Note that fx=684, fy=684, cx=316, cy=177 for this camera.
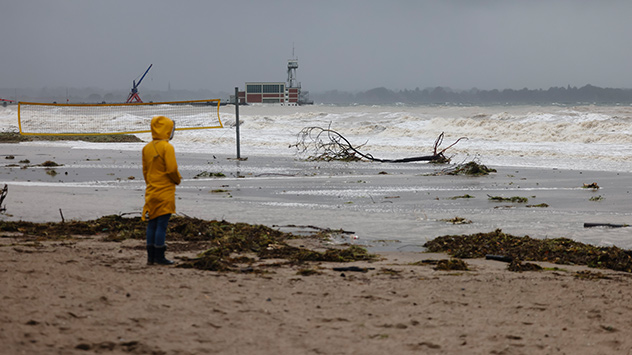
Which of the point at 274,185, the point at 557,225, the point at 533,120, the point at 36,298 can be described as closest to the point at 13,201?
the point at 274,185

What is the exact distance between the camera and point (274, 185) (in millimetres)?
14539

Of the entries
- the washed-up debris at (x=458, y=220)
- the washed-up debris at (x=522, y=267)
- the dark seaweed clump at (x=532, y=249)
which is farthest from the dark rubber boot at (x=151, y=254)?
the washed-up debris at (x=458, y=220)

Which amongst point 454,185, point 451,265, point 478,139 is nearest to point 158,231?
point 451,265

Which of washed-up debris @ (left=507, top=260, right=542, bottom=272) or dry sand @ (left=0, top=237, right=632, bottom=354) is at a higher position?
dry sand @ (left=0, top=237, right=632, bottom=354)

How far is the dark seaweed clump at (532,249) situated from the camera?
281 inches

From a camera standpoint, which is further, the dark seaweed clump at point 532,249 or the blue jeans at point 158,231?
the dark seaweed clump at point 532,249

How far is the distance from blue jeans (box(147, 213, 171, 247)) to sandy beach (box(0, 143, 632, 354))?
254mm

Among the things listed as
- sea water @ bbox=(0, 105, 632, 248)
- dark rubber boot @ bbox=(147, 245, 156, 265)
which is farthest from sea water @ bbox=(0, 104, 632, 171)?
dark rubber boot @ bbox=(147, 245, 156, 265)

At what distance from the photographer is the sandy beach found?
443cm

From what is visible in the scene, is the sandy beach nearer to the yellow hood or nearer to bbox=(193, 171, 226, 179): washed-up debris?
the yellow hood

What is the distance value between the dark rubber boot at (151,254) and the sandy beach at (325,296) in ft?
0.29

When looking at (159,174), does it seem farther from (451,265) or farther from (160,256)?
(451,265)

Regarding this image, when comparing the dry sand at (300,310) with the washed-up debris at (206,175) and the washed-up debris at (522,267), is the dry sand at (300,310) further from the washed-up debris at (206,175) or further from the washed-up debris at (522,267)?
the washed-up debris at (206,175)

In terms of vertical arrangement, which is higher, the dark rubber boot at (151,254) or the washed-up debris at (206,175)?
the dark rubber boot at (151,254)
